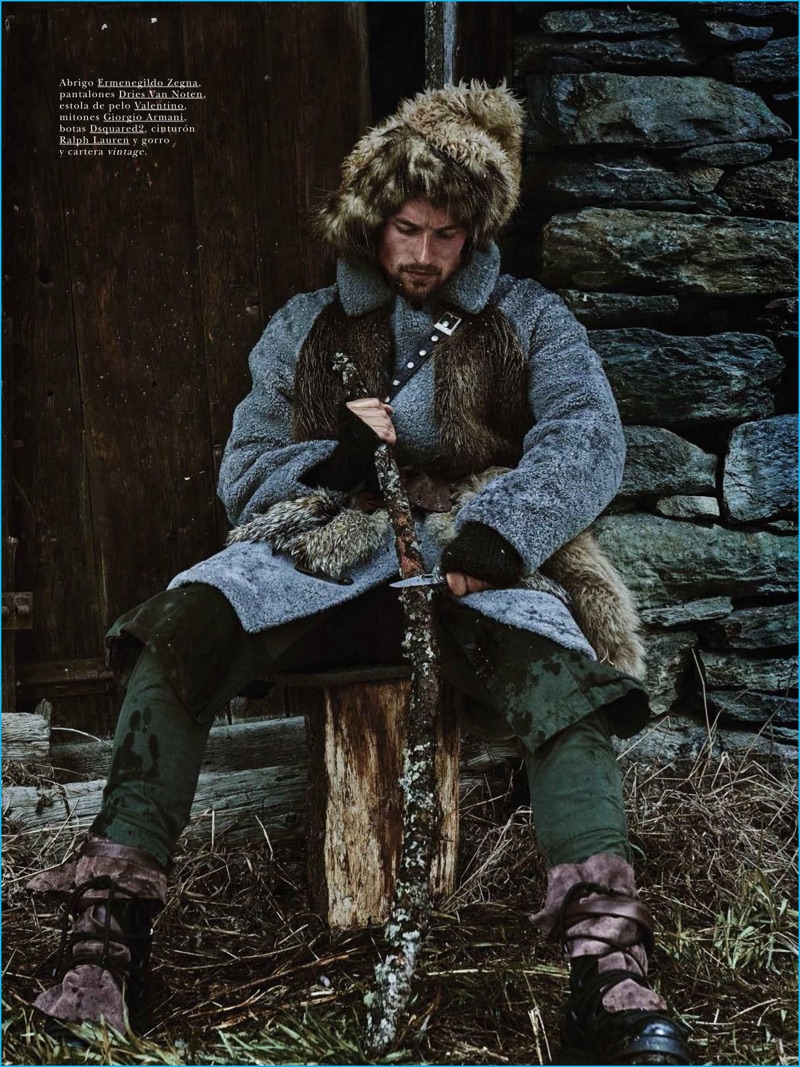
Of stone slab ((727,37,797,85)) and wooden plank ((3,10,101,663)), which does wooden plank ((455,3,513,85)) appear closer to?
stone slab ((727,37,797,85))

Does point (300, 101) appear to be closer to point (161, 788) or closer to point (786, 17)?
point (786, 17)

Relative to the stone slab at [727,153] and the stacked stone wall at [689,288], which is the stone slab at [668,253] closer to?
the stacked stone wall at [689,288]

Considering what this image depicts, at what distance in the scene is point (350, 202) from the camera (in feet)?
8.05

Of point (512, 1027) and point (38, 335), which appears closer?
point (512, 1027)

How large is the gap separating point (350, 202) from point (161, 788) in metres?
1.36

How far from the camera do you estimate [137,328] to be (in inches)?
114

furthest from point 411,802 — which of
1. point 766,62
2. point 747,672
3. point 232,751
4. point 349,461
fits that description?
point 766,62

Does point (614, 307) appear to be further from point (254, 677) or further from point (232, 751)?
point (232, 751)

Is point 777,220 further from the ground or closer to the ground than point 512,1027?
further from the ground

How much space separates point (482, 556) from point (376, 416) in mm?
455

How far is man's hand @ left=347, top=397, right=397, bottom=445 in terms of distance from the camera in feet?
7.68

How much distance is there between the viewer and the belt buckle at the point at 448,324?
2477mm

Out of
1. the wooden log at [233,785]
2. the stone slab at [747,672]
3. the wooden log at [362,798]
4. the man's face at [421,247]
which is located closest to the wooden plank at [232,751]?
the wooden log at [233,785]

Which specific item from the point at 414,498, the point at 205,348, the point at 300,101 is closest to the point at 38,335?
the point at 205,348
